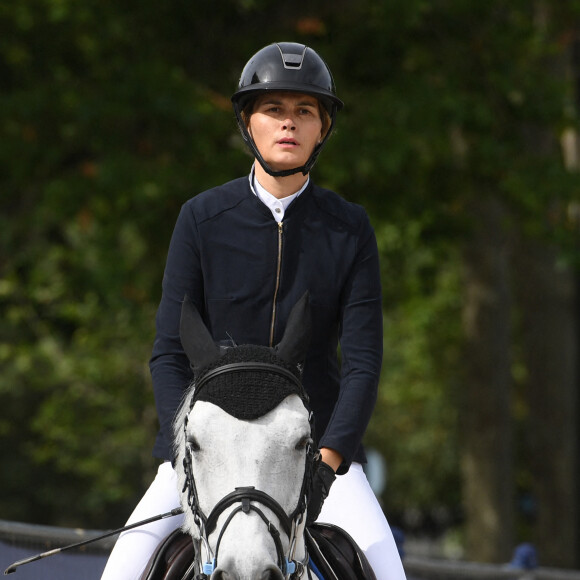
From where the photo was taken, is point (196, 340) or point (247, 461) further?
point (196, 340)

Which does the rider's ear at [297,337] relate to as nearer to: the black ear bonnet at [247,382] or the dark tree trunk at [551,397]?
the black ear bonnet at [247,382]

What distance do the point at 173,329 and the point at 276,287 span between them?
13.7 inches

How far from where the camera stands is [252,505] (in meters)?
3.33

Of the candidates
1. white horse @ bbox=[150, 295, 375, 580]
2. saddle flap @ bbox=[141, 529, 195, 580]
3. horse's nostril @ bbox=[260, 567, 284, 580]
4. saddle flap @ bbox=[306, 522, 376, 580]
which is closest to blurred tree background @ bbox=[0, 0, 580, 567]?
saddle flap @ bbox=[306, 522, 376, 580]

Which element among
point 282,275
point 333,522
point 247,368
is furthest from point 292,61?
point 333,522

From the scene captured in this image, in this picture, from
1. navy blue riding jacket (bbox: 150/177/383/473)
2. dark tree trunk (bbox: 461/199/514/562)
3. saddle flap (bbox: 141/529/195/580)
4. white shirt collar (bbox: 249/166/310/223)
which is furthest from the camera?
dark tree trunk (bbox: 461/199/514/562)

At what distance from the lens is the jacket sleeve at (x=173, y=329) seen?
13.2ft

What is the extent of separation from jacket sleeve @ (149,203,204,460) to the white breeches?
14cm

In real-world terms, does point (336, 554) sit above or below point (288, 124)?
below

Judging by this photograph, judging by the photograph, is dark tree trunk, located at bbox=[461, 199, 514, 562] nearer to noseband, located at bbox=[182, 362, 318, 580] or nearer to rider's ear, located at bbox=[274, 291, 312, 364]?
rider's ear, located at bbox=[274, 291, 312, 364]

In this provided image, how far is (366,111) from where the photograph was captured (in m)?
13.6

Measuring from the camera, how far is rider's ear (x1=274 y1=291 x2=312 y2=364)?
144 inches

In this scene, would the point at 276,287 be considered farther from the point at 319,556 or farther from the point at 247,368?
the point at 319,556

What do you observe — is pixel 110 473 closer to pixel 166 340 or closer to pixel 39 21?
pixel 39 21
